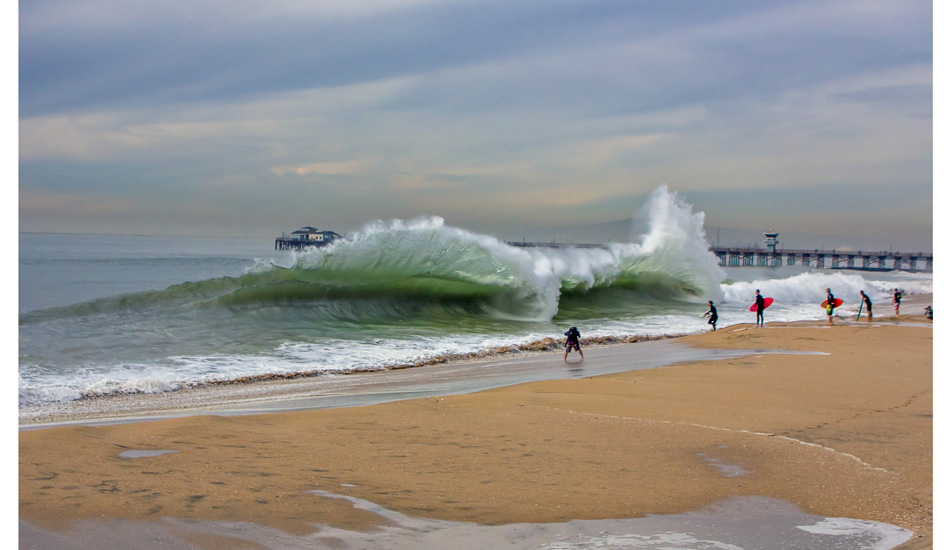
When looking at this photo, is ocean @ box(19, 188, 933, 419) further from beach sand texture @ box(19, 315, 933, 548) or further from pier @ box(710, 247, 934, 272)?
pier @ box(710, 247, 934, 272)

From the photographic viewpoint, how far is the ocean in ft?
36.4

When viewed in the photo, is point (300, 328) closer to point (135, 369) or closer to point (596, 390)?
point (135, 369)

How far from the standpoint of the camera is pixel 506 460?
495 centimetres

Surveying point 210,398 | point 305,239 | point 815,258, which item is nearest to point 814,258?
point 815,258

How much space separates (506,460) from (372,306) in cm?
1491

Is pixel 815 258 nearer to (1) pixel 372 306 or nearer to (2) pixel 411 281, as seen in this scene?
(2) pixel 411 281

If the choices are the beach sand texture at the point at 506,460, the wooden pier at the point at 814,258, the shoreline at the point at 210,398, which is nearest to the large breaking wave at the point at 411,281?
the shoreline at the point at 210,398

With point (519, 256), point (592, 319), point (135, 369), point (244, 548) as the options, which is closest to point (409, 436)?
point (244, 548)

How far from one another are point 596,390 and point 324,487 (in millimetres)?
4599

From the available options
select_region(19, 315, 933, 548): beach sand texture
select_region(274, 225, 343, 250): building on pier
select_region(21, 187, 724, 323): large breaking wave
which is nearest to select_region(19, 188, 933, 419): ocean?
select_region(21, 187, 724, 323): large breaking wave

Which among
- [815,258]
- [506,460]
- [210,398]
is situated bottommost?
[210,398]

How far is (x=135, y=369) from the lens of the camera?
10.3m

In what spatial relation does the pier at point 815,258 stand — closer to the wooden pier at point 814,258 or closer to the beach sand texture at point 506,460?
the wooden pier at point 814,258
